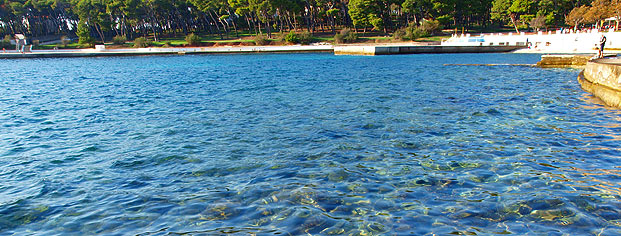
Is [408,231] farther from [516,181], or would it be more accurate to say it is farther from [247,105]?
[247,105]

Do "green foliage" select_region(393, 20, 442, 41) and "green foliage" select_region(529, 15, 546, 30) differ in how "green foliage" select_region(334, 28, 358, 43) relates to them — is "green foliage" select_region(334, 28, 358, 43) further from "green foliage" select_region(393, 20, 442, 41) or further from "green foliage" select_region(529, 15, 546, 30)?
"green foliage" select_region(529, 15, 546, 30)

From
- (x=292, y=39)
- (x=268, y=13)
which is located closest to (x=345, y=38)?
(x=292, y=39)

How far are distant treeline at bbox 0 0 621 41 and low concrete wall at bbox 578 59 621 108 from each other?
64309 mm

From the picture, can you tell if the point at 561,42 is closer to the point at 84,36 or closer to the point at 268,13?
the point at 268,13

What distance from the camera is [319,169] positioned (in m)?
8.20

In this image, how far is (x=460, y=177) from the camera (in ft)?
24.5

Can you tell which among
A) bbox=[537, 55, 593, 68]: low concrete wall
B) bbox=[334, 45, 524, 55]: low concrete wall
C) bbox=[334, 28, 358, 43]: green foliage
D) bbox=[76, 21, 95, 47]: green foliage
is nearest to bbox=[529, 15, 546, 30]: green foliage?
bbox=[334, 45, 524, 55]: low concrete wall

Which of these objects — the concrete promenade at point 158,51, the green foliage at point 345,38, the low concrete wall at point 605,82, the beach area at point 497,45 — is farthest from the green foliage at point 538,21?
the low concrete wall at point 605,82

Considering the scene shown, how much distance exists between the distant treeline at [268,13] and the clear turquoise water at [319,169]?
75045 mm

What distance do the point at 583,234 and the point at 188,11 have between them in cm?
12436

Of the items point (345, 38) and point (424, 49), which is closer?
point (424, 49)

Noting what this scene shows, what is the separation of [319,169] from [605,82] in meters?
14.8

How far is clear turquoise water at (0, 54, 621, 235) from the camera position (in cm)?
585

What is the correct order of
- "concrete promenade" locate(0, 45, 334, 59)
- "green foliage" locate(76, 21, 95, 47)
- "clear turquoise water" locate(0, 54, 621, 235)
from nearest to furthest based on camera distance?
"clear turquoise water" locate(0, 54, 621, 235) < "concrete promenade" locate(0, 45, 334, 59) < "green foliage" locate(76, 21, 95, 47)
